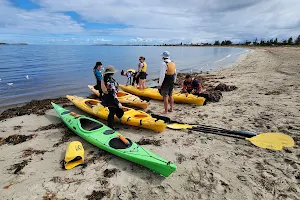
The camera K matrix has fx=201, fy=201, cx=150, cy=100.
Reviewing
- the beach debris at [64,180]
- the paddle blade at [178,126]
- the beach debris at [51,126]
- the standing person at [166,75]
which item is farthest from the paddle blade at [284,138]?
the beach debris at [51,126]

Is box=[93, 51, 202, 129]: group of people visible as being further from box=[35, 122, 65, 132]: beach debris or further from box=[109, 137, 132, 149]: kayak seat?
box=[35, 122, 65, 132]: beach debris

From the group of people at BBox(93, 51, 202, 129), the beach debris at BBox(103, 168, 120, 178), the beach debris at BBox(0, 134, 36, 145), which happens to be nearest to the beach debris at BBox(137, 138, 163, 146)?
the group of people at BBox(93, 51, 202, 129)

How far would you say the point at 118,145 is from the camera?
174 inches

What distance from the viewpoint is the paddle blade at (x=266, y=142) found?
4.31 m

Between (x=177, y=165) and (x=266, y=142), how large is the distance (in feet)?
6.98

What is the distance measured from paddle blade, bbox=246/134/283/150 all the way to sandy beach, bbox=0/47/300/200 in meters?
0.13

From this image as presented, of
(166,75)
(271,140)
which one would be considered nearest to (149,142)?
(166,75)

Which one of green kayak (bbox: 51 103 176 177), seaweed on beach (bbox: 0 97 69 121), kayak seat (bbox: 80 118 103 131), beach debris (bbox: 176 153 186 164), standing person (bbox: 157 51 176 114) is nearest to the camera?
green kayak (bbox: 51 103 176 177)

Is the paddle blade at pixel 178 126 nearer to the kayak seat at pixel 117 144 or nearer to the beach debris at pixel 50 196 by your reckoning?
the kayak seat at pixel 117 144

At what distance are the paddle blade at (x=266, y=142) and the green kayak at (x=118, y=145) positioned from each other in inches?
88.6

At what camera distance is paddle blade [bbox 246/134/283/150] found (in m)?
4.31

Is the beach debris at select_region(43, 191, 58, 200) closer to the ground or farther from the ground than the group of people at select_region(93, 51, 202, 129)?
closer to the ground

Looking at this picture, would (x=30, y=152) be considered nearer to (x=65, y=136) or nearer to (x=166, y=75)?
(x=65, y=136)

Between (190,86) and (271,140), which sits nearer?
(271,140)
